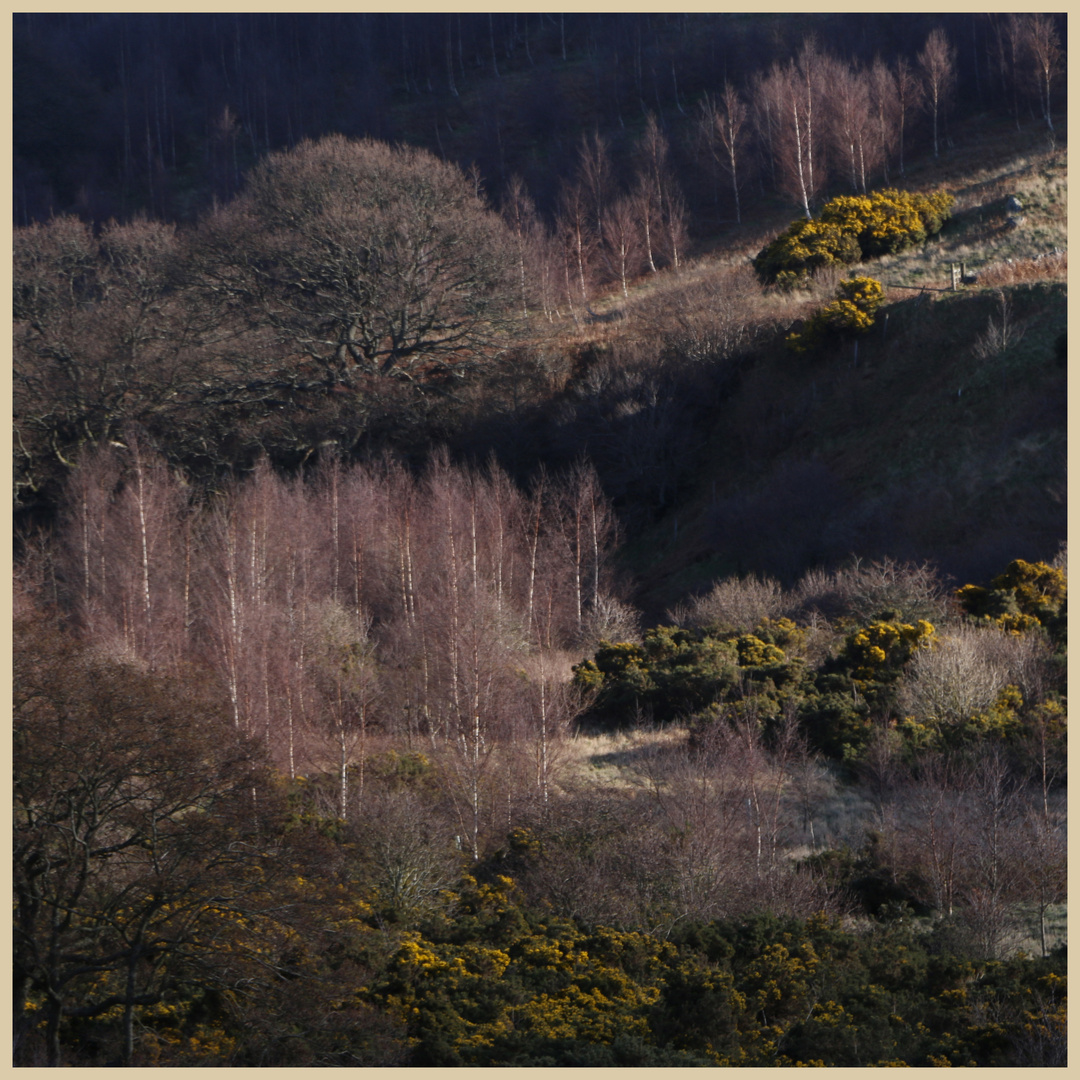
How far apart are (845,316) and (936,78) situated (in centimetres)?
2603

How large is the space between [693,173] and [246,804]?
56.6 m

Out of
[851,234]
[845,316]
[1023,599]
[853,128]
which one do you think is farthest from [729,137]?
[1023,599]

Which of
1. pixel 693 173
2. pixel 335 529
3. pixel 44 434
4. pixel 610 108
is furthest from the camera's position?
pixel 610 108

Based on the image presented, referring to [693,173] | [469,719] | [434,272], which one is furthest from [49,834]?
[693,173]

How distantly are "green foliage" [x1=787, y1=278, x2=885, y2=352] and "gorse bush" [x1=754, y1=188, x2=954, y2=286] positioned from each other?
3.92m

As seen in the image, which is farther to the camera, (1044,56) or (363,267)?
(1044,56)

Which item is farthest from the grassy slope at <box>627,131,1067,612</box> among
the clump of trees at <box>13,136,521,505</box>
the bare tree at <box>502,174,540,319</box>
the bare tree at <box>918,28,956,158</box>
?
the bare tree at <box>918,28,956,158</box>

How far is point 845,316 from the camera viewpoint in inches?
1380

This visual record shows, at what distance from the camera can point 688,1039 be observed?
11156mm

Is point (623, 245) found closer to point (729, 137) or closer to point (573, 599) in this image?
point (729, 137)

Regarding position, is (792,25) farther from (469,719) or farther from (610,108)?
(469,719)

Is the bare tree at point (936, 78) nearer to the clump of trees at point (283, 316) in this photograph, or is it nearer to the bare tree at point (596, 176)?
the bare tree at point (596, 176)

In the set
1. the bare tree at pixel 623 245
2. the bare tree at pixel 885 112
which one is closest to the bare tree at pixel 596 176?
the bare tree at pixel 623 245

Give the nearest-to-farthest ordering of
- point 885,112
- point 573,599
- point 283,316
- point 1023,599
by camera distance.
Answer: point 1023,599
point 573,599
point 283,316
point 885,112
